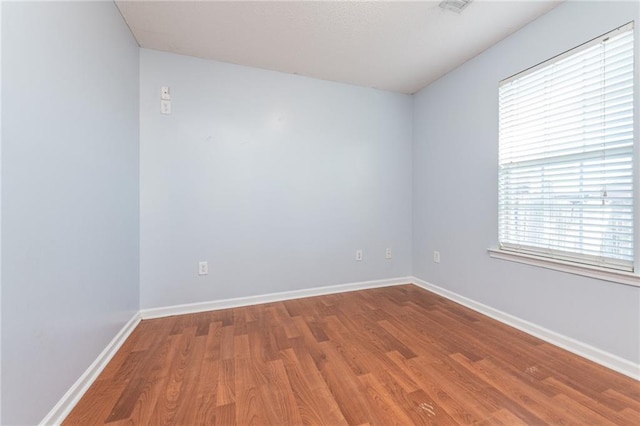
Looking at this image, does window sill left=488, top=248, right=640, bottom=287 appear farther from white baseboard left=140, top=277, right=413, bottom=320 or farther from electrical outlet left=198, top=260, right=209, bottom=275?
electrical outlet left=198, top=260, right=209, bottom=275

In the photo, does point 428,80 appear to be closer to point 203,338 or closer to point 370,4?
point 370,4

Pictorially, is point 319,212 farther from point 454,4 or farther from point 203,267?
point 454,4

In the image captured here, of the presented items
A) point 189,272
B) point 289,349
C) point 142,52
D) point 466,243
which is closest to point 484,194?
point 466,243

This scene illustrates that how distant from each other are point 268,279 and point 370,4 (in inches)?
98.6

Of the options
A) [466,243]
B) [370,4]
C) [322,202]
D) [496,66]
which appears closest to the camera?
[370,4]

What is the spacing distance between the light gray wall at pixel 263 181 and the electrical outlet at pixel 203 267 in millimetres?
48

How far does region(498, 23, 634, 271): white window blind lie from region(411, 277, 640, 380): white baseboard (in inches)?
21.6

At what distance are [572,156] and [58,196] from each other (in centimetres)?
303

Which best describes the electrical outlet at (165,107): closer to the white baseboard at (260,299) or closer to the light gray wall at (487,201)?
the white baseboard at (260,299)

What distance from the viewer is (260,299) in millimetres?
2531

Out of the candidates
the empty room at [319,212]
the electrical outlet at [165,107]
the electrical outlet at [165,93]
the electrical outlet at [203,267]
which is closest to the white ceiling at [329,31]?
the empty room at [319,212]

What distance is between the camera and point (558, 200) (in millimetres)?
1764

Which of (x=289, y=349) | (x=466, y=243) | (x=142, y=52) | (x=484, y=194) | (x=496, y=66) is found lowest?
(x=289, y=349)

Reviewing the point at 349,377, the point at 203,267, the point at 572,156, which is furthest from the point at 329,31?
the point at 349,377
